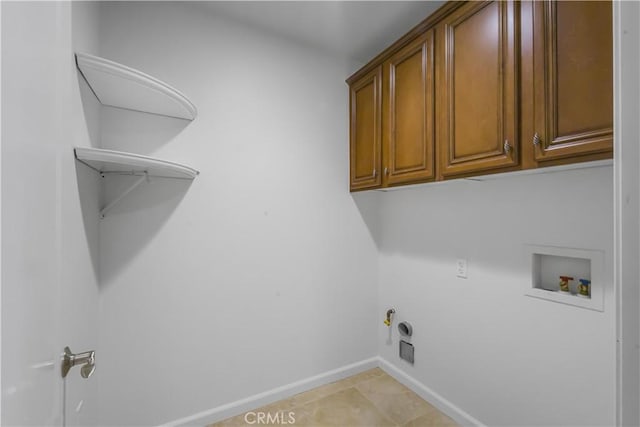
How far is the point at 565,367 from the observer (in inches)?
49.4

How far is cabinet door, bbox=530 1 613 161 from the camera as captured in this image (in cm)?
90

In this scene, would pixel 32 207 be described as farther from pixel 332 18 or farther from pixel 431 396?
pixel 431 396

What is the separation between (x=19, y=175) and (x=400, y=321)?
7.30ft

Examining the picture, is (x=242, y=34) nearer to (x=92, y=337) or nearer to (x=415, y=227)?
(x=415, y=227)

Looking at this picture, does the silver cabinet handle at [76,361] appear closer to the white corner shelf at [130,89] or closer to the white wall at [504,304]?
the white corner shelf at [130,89]

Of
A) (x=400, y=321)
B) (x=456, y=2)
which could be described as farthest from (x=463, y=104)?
(x=400, y=321)

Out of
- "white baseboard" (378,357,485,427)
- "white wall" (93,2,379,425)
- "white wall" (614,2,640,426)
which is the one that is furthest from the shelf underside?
"white baseboard" (378,357,485,427)

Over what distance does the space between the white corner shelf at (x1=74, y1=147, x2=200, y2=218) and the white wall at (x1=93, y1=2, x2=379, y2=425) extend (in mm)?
90

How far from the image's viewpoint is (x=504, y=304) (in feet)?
4.89

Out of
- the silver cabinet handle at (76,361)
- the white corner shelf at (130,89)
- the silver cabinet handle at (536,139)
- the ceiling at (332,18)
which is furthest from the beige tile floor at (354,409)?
the ceiling at (332,18)

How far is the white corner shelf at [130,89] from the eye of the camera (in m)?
1.02

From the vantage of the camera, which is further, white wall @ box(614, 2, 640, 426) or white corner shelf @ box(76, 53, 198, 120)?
white corner shelf @ box(76, 53, 198, 120)

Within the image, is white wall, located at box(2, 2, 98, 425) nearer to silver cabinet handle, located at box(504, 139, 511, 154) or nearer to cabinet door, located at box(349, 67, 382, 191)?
silver cabinet handle, located at box(504, 139, 511, 154)

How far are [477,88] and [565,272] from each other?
0.96m
